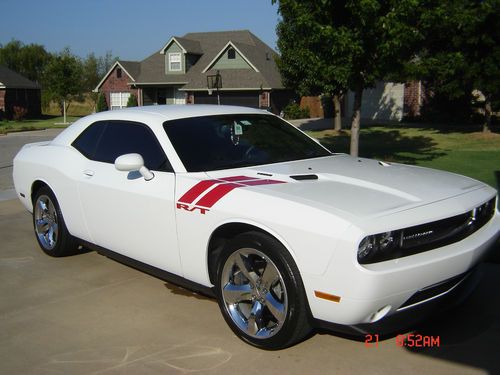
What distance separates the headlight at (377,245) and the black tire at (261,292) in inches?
17.2

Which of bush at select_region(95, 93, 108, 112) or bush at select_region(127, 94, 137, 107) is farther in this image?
bush at select_region(95, 93, 108, 112)

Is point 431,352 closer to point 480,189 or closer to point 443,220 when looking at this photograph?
point 443,220

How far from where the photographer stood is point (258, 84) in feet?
118

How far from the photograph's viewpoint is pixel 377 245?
10.3ft

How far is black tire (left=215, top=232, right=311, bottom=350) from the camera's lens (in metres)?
3.36

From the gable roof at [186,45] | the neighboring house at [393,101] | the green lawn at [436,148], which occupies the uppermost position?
the gable roof at [186,45]

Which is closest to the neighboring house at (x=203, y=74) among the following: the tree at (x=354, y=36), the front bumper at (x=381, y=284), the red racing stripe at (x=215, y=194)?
the tree at (x=354, y=36)

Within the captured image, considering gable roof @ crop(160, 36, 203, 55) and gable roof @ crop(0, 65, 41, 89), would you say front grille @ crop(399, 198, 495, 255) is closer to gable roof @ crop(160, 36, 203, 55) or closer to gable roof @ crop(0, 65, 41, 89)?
gable roof @ crop(160, 36, 203, 55)

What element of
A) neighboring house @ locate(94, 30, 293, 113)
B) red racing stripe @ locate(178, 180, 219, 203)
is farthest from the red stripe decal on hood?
neighboring house @ locate(94, 30, 293, 113)

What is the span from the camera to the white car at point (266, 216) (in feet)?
10.4

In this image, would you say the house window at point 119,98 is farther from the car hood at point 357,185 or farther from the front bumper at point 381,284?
the front bumper at point 381,284

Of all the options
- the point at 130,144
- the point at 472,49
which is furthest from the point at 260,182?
the point at 472,49

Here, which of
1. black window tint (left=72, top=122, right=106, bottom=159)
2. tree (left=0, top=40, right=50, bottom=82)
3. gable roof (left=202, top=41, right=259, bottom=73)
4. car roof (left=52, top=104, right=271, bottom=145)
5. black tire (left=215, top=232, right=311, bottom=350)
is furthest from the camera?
tree (left=0, top=40, right=50, bottom=82)

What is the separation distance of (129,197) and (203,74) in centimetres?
3532
